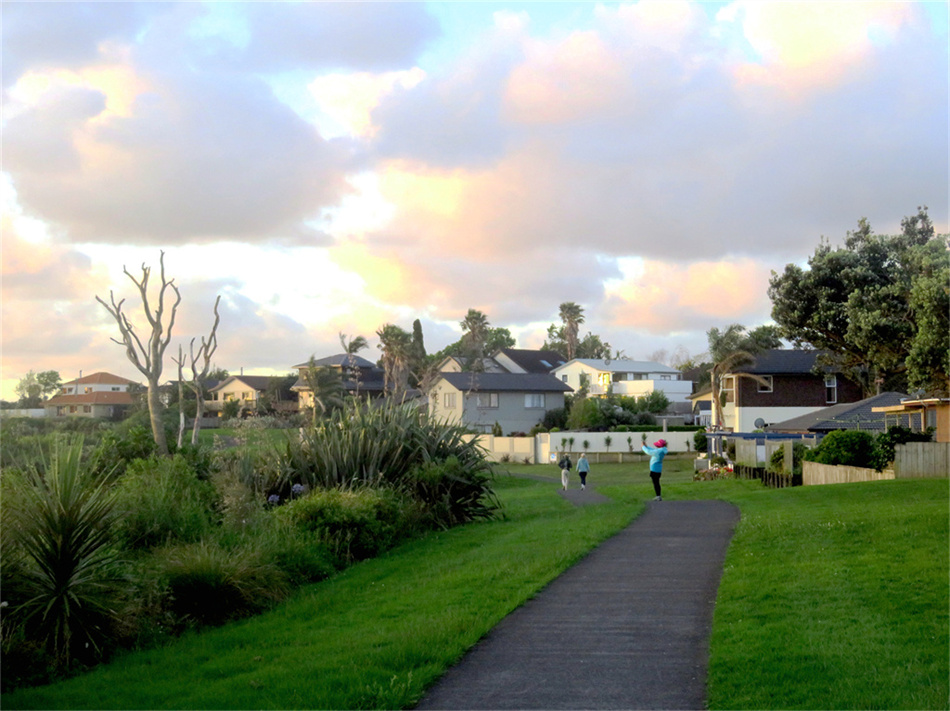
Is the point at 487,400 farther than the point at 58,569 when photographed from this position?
Yes

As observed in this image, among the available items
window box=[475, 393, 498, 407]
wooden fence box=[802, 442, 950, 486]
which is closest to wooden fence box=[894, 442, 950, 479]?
wooden fence box=[802, 442, 950, 486]

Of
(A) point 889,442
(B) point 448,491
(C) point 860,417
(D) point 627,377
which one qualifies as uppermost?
(D) point 627,377

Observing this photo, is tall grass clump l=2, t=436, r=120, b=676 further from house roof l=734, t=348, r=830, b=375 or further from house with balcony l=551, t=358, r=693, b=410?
house with balcony l=551, t=358, r=693, b=410

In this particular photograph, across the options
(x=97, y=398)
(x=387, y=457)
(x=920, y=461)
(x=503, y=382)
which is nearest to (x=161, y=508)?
(x=387, y=457)

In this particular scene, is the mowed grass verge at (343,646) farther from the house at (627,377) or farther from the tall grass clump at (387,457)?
the house at (627,377)

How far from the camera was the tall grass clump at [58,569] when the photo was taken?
28.2 ft

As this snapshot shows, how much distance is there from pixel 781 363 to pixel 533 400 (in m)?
20.1

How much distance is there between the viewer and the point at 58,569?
898 cm

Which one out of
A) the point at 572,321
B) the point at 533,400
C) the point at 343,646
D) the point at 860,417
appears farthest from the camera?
the point at 572,321

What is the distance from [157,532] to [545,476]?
116ft

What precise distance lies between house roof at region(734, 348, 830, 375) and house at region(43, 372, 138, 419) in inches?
1432

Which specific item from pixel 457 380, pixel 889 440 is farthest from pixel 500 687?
pixel 457 380

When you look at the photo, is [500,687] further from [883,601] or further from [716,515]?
[716,515]

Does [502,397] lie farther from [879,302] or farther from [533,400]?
[879,302]
